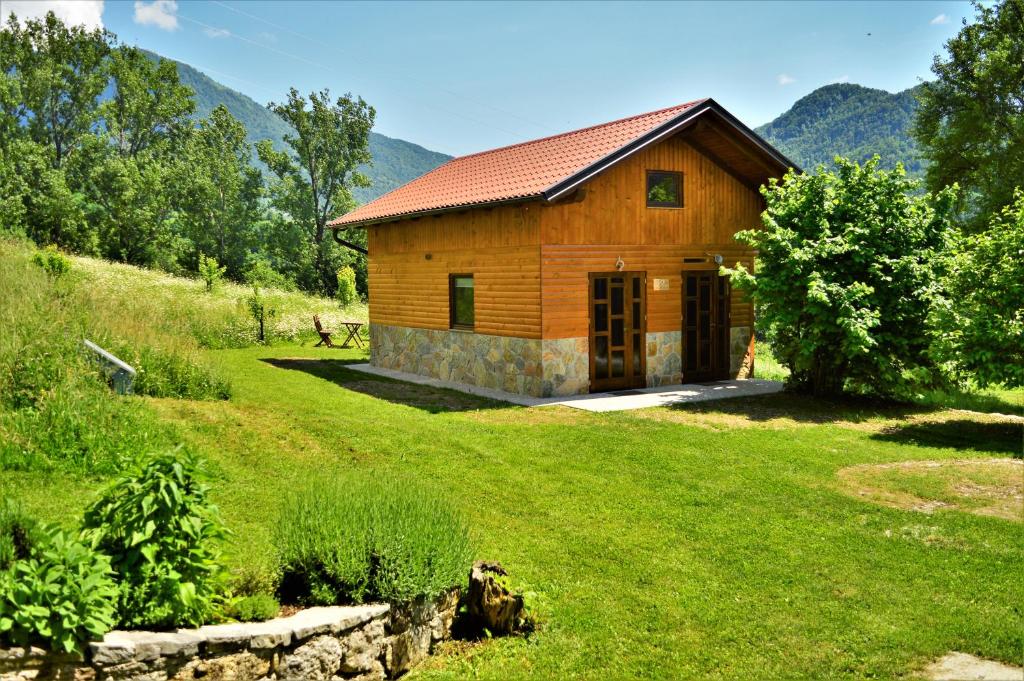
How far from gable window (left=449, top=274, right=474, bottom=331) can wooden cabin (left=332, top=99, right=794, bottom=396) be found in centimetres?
4

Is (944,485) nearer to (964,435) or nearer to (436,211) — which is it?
(964,435)

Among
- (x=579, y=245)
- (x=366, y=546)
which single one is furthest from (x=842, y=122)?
(x=366, y=546)

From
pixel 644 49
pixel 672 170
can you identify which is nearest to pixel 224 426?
pixel 672 170

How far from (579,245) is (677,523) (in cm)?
783

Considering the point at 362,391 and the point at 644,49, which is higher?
the point at 644,49

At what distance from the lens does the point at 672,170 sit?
1539 cm

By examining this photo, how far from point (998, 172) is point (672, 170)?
19.7m

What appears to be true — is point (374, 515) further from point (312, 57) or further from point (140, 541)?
point (312, 57)

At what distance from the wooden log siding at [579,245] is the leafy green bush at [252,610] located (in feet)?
32.3

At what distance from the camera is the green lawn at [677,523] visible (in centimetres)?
492

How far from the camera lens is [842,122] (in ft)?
211

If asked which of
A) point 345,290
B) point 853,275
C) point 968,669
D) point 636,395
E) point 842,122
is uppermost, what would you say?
point 842,122

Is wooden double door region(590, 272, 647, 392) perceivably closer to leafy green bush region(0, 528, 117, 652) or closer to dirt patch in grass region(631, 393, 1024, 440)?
dirt patch in grass region(631, 393, 1024, 440)

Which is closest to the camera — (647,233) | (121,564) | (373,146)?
(121,564)
